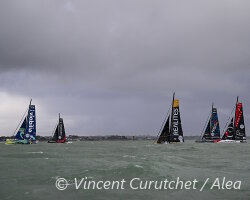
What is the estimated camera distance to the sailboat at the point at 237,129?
291 feet

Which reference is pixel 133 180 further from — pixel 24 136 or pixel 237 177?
pixel 24 136

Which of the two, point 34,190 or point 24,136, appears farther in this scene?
point 24,136

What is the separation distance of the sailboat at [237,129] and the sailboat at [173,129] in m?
25.9

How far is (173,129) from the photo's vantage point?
6906 centimetres

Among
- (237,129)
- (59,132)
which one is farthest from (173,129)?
(59,132)

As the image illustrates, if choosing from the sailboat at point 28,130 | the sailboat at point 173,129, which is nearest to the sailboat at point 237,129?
the sailboat at point 173,129

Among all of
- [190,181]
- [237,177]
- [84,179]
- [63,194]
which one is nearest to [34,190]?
[63,194]

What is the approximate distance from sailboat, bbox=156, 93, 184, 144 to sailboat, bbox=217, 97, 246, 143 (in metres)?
25.9

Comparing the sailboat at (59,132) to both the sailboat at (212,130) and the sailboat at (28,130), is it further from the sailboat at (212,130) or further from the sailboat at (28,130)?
the sailboat at (212,130)

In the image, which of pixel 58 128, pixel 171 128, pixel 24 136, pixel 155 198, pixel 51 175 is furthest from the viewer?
pixel 58 128

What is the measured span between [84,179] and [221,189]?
20.6ft

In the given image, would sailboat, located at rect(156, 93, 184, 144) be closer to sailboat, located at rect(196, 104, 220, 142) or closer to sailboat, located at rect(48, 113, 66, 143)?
sailboat, located at rect(196, 104, 220, 142)

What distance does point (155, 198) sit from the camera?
37.4 ft

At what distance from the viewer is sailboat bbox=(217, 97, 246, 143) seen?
291ft
